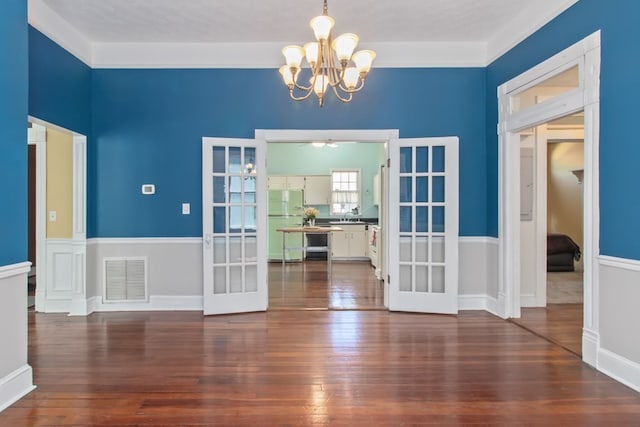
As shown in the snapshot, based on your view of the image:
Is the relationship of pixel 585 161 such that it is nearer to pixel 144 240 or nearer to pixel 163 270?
pixel 163 270

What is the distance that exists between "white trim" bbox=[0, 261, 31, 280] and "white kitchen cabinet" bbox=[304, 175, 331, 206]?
24.1ft

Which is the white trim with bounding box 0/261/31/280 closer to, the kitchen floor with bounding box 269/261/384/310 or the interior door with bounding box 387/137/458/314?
the kitchen floor with bounding box 269/261/384/310

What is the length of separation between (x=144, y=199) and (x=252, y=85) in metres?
1.87

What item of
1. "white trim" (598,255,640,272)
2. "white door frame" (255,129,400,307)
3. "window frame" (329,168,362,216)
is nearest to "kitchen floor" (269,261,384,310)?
"white door frame" (255,129,400,307)

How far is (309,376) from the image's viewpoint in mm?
2787

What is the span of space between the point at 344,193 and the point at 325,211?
67cm

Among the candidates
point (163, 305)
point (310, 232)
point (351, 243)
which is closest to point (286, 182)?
point (351, 243)

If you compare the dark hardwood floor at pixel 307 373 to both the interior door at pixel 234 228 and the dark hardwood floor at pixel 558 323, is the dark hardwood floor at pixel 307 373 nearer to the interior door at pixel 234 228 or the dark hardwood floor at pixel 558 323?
the dark hardwood floor at pixel 558 323

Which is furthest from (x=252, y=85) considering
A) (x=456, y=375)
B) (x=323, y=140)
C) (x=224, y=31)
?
(x=456, y=375)

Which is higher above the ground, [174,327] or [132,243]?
[132,243]

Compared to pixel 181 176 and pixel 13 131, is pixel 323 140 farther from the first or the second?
pixel 13 131

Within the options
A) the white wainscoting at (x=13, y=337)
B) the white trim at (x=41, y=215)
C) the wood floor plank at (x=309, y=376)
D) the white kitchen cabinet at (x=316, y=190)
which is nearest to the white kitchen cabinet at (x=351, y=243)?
the white kitchen cabinet at (x=316, y=190)

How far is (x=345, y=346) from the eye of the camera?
3.38 metres

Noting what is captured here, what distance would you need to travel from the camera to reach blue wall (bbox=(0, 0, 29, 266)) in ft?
8.07
